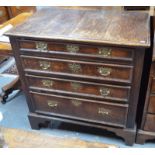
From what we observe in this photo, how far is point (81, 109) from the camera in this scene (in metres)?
1.54

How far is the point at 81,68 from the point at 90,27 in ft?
0.82

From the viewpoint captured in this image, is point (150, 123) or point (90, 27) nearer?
point (90, 27)

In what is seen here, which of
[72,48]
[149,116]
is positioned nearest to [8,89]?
[72,48]

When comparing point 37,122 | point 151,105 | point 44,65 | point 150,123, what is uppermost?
point 44,65

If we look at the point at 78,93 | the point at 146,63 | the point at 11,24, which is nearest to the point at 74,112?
the point at 78,93

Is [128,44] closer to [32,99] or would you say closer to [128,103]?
[128,103]

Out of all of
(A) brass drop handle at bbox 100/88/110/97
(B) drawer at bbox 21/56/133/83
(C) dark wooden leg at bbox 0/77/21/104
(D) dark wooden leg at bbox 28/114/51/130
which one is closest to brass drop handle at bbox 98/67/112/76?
(B) drawer at bbox 21/56/133/83

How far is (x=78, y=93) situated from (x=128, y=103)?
324 mm

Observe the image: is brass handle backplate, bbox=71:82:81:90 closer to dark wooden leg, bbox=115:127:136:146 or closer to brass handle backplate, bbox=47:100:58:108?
brass handle backplate, bbox=47:100:58:108

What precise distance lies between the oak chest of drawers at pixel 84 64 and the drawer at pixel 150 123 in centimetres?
9

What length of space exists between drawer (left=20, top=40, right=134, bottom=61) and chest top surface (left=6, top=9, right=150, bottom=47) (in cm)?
5

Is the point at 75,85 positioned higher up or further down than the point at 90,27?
further down

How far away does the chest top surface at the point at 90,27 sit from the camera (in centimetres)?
120

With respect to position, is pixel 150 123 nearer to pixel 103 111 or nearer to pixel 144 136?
pixel 144 136
